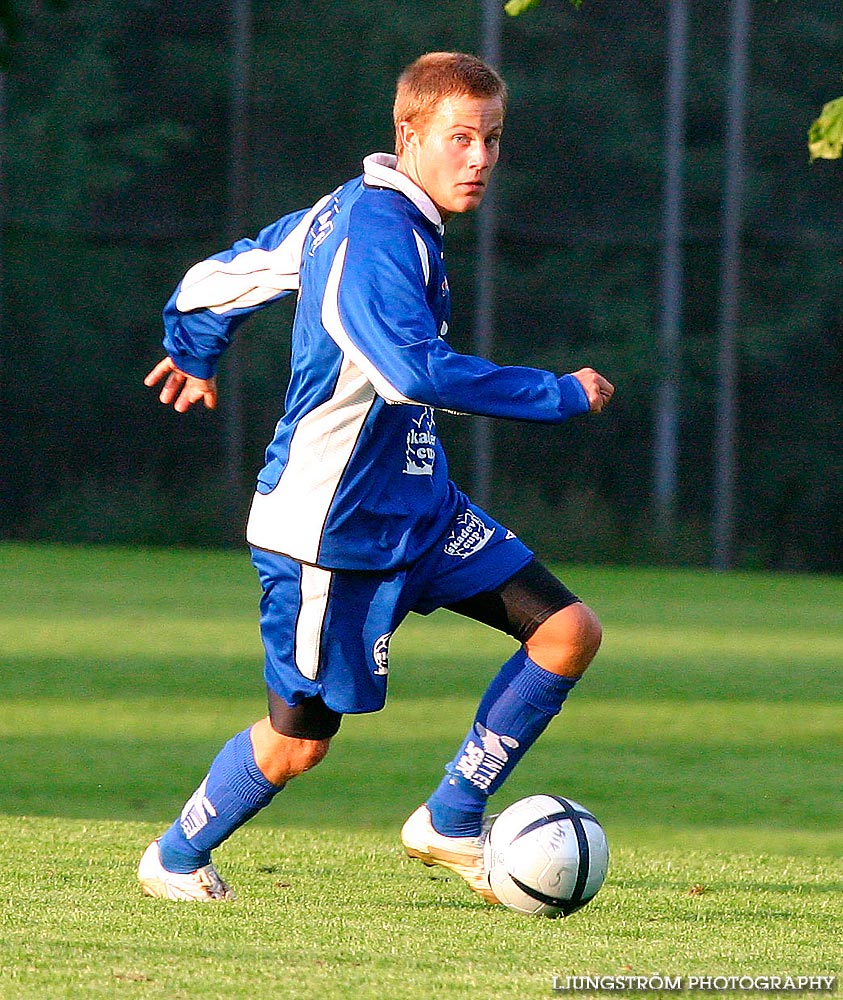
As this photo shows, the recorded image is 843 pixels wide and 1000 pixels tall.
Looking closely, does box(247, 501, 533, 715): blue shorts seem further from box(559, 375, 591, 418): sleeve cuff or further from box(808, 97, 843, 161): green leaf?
box(808, 97, 843, 161): green leaf

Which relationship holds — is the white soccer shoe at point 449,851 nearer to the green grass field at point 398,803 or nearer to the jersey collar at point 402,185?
the green grass field at point 398,803

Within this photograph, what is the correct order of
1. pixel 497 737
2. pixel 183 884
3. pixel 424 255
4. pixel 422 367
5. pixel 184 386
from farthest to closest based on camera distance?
pixel 184 386
pixel 497 737
pixel 183 884
pixel 424 255
pixel 422 367

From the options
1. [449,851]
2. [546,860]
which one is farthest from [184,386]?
[546,860]

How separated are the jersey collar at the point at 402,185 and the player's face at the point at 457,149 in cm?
3

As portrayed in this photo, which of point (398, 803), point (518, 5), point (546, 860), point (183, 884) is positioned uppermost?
point (518, 5)

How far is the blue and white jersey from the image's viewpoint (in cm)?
381

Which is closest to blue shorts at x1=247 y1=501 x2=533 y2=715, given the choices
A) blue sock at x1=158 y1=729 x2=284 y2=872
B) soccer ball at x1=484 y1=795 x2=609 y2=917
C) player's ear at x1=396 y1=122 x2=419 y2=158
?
blue sock at x1=158 y1=729 x2=284 y2=872

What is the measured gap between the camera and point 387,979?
3352 mm

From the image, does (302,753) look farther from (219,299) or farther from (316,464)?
(219,299)

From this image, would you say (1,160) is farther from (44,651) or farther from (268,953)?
(268,953)

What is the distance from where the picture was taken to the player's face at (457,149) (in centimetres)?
409

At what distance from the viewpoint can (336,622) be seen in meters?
4.13

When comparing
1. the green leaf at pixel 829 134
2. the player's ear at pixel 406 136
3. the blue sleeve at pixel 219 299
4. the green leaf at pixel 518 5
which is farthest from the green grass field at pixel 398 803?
the green leaf at pixel 518 5

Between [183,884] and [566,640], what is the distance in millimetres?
1048
